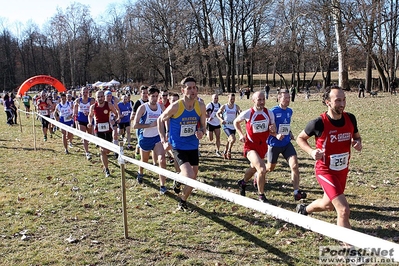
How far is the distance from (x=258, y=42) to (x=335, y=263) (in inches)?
1978

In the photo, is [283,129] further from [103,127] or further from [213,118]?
[103,127]

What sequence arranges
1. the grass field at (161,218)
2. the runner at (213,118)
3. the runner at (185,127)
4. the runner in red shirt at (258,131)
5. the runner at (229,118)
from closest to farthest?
the grass field at (161,218) → the runner at (185,127) → the runner in red shirt at (258,131) → the runner at (229,118) → the runner at (213,118)

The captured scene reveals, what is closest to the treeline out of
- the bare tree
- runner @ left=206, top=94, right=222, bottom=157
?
Result: the bare tree

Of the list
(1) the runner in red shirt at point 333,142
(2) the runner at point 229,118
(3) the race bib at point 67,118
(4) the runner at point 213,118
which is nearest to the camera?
(1) the runner in red shirt at point 333,142

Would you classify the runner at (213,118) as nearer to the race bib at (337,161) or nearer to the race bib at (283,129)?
the race bib at (283,129)

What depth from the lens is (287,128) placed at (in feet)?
21.8

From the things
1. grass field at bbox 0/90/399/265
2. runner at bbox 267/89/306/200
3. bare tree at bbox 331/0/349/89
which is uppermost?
bare tree at bbox 331/0/349/89

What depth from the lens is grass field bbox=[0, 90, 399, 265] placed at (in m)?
4.41

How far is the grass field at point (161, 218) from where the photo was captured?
14.5 feet

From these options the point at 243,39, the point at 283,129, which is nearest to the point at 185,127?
the point at 283,129

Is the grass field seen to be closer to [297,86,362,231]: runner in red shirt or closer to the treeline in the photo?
[297,86,362,231]: runner in red shirt

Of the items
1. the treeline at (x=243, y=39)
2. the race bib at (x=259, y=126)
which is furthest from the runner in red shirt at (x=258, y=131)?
the treeline at (x=243, y=39)

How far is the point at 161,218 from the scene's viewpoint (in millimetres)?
5621

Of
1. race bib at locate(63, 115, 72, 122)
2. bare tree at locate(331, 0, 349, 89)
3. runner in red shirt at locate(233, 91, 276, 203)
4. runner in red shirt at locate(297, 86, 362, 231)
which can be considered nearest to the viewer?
runner in red shirt at locate(297, 86, 362, 231)
